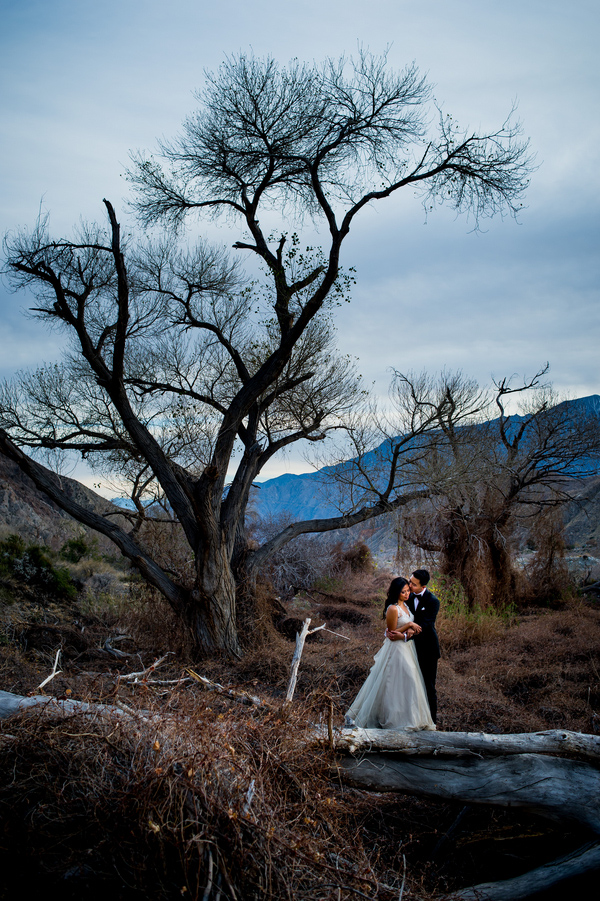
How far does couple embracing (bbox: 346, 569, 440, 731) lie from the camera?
18.2ft

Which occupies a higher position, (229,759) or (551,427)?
(551,427)

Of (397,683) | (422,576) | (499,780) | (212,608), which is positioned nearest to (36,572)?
(212,608)

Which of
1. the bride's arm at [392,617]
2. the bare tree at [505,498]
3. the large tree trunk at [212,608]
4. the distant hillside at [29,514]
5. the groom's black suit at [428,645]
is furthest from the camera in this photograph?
the distant hillside at [29,514]

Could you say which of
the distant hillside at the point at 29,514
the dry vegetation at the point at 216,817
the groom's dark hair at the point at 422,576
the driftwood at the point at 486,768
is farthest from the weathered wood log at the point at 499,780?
the distant hillside at the point at 29,514

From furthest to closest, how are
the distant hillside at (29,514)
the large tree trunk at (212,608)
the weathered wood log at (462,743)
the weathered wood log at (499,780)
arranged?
the distant hillside at (29,514) < the large tree trunk at (212,608) < the weathered wood log at (462,743) < the weathered wood log at (499,780)

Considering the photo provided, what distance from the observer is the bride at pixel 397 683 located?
18.1 ft

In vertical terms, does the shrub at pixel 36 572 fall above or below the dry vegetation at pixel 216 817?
above

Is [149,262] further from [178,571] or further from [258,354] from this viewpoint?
[178,571]

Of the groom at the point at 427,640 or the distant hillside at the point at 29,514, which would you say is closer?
the groom at the point at 427,640

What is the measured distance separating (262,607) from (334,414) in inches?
185

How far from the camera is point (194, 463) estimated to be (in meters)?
13.9

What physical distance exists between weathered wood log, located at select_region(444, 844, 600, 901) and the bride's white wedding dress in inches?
81.0

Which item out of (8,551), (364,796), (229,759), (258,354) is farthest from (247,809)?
(8,551)

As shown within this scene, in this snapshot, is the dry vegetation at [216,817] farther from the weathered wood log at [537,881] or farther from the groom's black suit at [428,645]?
the groom's black suit at [428,645]
